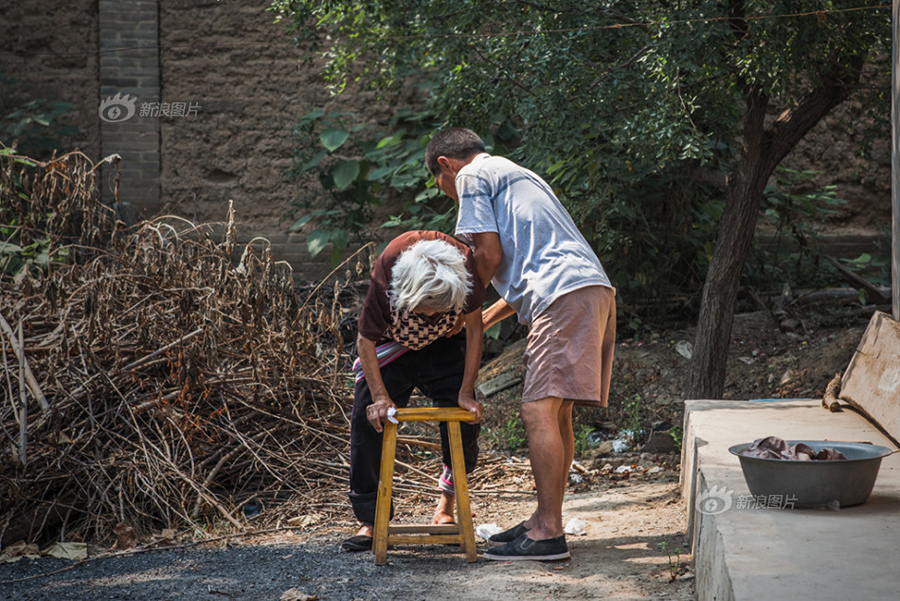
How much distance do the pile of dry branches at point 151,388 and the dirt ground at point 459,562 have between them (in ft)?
1.15

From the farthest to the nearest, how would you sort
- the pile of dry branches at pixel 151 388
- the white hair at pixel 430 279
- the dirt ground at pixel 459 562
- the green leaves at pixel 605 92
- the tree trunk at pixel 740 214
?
the tree trunk at pixel 740 214 → the green leaves at pixel 605 92 → the pile of dry branches at pixel 151 388 → the white hair at pixel 430 279 → the dirt ground at pixel 459 562

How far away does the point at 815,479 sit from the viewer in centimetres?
227

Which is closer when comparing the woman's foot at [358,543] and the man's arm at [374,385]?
the man's arm at [374,385]

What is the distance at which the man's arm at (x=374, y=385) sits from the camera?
2898 millimetres

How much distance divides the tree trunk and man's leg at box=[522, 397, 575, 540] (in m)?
2.14

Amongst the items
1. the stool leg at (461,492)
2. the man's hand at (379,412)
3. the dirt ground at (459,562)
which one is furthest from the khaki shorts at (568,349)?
the dirt ground at (459,562)

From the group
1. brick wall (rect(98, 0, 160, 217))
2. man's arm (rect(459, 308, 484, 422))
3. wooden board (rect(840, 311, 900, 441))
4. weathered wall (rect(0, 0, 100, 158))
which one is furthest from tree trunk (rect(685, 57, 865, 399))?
weathered wall (rect(0, 0, 100, 158))

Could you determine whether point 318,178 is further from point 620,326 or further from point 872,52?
point 872,52

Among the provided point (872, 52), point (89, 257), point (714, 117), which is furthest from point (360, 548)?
point (872, 52)

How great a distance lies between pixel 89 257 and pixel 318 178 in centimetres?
330

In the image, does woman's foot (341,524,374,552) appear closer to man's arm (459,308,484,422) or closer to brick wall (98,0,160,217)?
man's arm (459,308,484,422)

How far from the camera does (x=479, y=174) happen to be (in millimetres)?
3053

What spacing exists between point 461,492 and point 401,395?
0.51 m

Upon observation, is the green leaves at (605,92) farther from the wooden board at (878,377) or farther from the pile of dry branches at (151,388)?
the pile of dry branches at (151,388)
